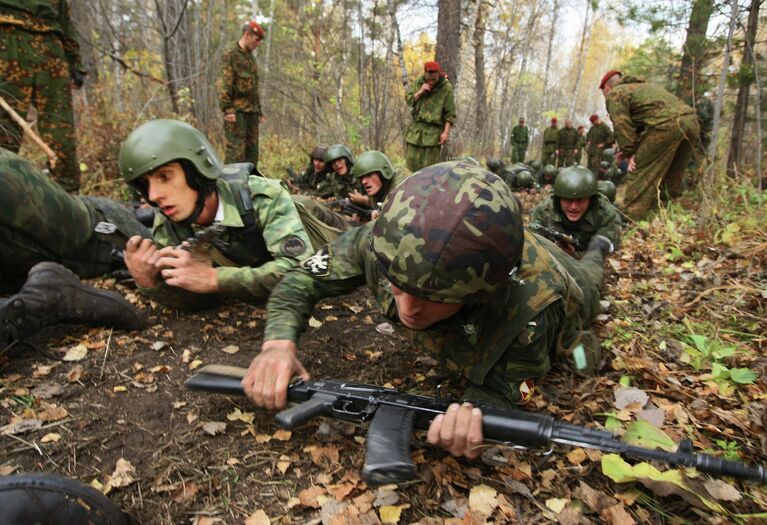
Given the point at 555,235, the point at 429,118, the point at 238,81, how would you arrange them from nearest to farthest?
the point at 555,235 < the point at 238,81 < the point at 429,118

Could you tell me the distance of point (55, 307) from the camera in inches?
101

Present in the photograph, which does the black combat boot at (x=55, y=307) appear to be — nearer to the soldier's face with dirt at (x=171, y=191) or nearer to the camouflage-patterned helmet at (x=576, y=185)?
the soldier's face with dirt at (x=171, y=191)

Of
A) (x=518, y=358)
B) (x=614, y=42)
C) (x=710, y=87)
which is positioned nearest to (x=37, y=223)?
(x=518, y=358)

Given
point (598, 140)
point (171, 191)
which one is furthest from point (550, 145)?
point (171, 191)

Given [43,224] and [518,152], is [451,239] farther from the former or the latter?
[518,152]

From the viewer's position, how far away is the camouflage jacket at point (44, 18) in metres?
4.29

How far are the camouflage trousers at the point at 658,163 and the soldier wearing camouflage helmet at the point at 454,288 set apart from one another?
4657 mm

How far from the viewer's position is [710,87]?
8406 millimetres

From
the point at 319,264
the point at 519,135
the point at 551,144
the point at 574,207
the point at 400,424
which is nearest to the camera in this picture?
the point at 400,424

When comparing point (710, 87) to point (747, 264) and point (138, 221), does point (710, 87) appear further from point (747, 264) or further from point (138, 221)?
point (138, 221)

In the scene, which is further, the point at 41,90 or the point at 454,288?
the point at 41,90

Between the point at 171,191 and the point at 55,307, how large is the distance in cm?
89

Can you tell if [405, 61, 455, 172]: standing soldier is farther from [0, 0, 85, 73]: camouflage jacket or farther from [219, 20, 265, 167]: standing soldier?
[0, 0, 85, 73]: camouflage jacket

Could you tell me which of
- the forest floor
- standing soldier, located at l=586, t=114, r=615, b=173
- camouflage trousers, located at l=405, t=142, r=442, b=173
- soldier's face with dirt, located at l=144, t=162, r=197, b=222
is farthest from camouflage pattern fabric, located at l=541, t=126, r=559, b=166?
soldier's face with dirt, located at l=144, t=162, r=197, b=222
